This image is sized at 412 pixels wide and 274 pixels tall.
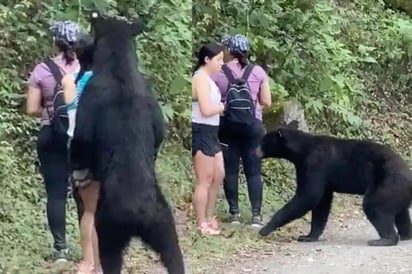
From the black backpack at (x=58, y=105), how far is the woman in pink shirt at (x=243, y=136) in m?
1.55

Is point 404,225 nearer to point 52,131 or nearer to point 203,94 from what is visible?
point 203,94

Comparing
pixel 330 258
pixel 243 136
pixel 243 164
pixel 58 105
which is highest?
pixel 58 105

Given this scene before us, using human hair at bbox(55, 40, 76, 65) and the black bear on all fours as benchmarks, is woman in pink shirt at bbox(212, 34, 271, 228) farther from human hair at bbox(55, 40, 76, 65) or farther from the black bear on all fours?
human hair at bbox(55, 40, 76, 65)

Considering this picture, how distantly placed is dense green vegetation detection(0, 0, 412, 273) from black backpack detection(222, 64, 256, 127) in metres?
0.30

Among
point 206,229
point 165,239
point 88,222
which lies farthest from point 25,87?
point 206,229

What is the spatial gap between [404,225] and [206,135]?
8.05 ft

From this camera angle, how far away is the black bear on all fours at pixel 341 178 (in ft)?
26.1

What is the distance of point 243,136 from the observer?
749 centimetres

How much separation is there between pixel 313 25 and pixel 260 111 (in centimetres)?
97

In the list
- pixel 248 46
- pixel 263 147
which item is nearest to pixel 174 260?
pixel 248 46

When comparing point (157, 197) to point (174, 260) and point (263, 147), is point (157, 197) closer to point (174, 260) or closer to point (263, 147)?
point (174, 260)

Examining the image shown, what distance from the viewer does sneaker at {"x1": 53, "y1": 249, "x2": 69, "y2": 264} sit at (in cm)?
554

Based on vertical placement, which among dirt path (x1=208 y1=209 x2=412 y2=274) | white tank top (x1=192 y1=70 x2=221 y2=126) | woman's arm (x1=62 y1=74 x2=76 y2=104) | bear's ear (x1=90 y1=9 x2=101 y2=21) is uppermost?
bear's ear (x1=90 y1=9 x2=101 y2=21)

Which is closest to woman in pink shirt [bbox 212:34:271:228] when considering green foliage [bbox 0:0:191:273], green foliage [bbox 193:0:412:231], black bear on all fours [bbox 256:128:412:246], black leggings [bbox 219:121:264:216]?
black leggings [bbox 219:121:264:216]
